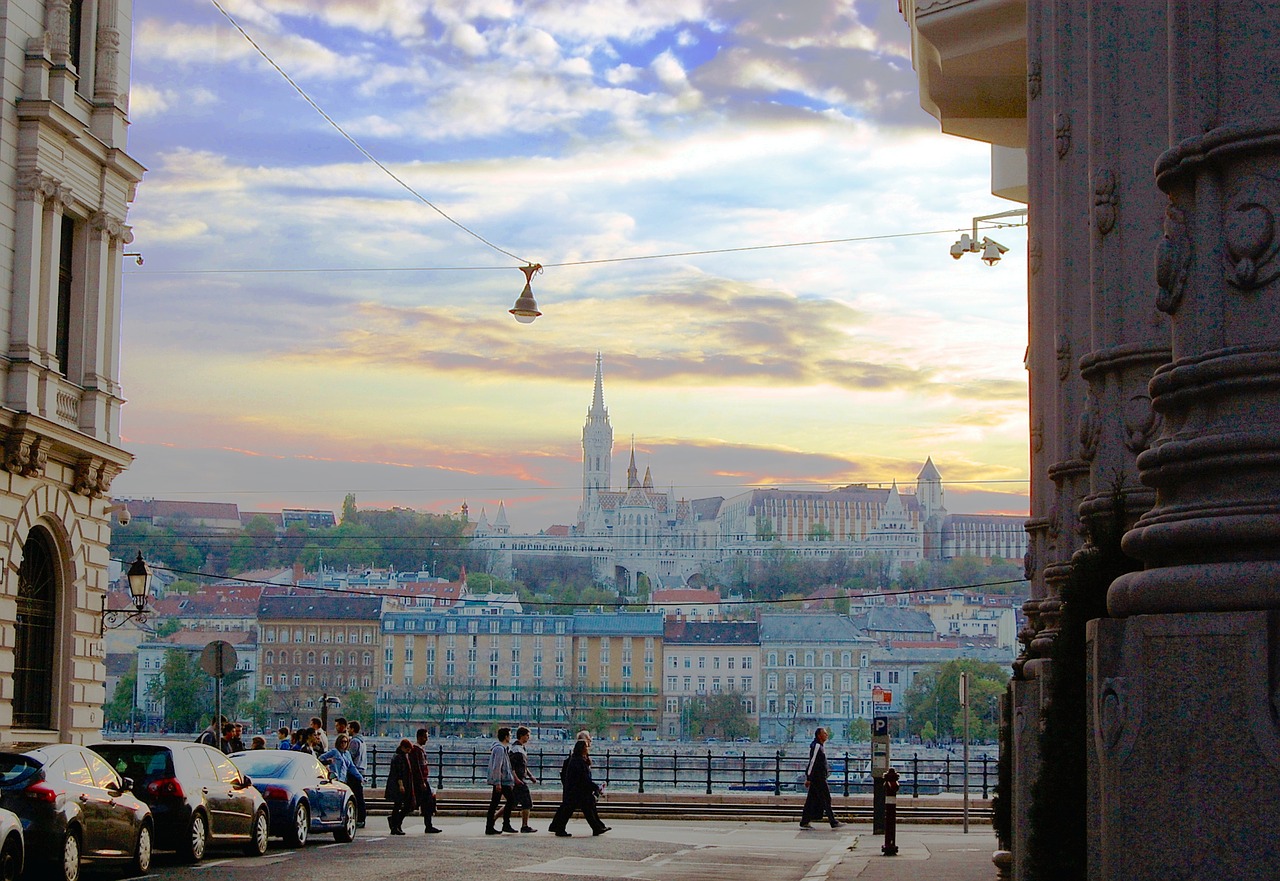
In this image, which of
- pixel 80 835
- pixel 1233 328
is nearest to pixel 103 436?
pixel 80 835

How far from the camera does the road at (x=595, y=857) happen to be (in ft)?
66.8

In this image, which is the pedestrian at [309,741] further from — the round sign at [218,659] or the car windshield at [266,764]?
the car windshield at [266,764]

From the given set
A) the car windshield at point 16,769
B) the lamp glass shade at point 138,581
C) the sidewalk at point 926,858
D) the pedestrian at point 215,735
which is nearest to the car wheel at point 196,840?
the car windshield at point 16,769

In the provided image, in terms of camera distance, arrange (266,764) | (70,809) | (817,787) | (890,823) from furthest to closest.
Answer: (817,787)
(266,764)
(890,823)
(70,809)

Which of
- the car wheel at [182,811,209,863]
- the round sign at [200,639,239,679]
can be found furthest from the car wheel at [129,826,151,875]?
the round sign at [200,639,239,679]

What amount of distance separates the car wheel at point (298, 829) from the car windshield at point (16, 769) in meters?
8.57

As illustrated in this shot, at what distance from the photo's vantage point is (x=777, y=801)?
48.3m

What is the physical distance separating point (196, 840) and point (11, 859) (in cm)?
594

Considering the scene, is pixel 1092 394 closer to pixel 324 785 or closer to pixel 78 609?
pixel 324 785

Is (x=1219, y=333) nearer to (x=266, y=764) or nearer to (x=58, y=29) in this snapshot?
(x=266, y=764)

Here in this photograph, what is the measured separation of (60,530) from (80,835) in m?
12.5

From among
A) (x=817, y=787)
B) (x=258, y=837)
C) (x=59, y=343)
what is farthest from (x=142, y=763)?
(x=817, y=787)

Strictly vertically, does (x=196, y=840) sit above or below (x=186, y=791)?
below

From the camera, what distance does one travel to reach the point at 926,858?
975 inches
